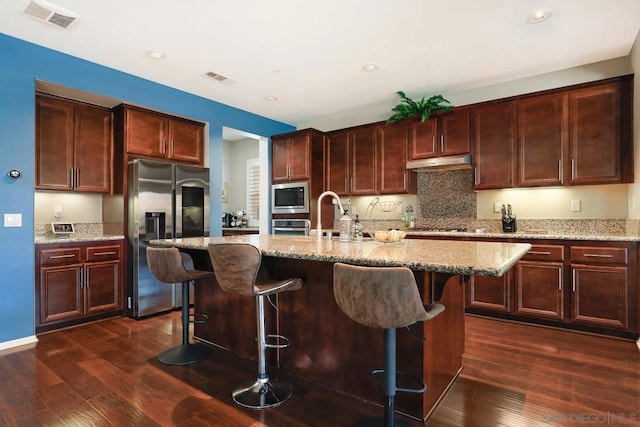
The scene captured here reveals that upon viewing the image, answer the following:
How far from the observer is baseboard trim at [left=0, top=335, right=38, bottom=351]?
295cm

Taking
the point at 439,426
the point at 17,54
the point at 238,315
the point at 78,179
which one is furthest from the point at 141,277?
the point at 439,426

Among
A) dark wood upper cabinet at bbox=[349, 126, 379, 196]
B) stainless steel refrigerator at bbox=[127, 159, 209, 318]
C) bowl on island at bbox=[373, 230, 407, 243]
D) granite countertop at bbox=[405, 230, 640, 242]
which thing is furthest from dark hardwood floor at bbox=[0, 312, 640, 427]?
dark wood upper cabinet at bbox=[349, 126, 379, 196]

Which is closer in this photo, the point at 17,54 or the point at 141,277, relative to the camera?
the point at 17,54

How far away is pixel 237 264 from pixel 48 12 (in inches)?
101

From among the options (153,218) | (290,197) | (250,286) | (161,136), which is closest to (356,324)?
(250,286)

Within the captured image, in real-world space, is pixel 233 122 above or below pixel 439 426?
above

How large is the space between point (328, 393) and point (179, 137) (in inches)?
141

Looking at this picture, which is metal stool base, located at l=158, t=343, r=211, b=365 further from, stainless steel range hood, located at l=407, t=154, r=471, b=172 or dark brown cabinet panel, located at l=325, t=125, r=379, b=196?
stainless steel range hood, located at l=407, t=154, r=471, b=172

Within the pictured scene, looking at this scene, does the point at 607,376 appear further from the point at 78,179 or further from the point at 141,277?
the point at 78,179

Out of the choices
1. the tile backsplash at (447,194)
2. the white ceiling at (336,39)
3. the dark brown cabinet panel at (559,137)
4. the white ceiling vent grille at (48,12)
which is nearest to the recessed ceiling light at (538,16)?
the white ceiling at (336,39)

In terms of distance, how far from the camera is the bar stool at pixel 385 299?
1.45m

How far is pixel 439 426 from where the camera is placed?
182 centimetres

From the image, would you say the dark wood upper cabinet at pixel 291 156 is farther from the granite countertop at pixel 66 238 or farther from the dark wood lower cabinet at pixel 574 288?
the dark wood lower cabinet at pixel 574 288

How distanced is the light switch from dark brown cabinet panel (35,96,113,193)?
56 cm
